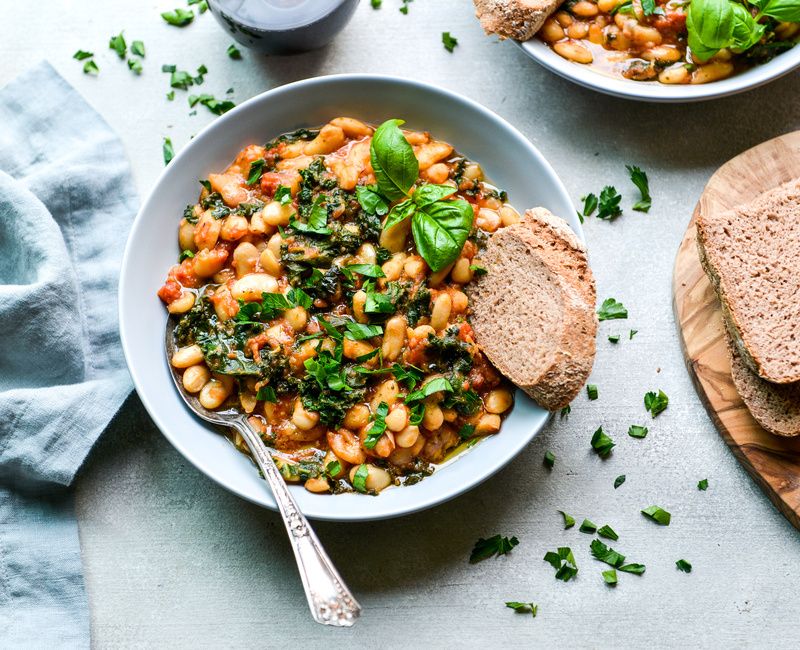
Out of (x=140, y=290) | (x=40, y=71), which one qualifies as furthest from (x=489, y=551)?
(x=40, y=71)

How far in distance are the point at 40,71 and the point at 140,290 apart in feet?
4.47

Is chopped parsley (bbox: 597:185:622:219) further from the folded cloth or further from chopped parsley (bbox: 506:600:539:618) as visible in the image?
the folded cloth

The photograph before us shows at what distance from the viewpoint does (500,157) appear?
3762mm

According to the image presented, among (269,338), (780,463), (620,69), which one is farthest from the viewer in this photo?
(620,69)

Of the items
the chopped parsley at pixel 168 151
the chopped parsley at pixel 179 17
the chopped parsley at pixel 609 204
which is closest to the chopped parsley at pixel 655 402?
the chopped parsley at pixel 609 204

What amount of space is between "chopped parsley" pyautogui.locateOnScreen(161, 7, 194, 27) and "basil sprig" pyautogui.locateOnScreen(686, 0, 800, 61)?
2398mm

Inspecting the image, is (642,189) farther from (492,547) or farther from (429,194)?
(492,547)

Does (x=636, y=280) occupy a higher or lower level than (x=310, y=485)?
higher

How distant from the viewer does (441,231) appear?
334 cm

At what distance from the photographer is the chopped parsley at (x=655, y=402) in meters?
3.83

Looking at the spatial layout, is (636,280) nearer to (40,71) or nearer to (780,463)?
→ (780,463)

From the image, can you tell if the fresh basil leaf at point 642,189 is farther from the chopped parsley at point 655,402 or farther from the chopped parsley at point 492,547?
the chopped parsley at point 492,547

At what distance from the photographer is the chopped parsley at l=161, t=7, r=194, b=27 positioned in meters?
4.14

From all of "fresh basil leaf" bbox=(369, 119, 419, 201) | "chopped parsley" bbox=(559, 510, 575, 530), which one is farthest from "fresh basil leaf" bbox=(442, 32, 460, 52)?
"chopped parsley" bbox=(559, 510, 575, 530)
